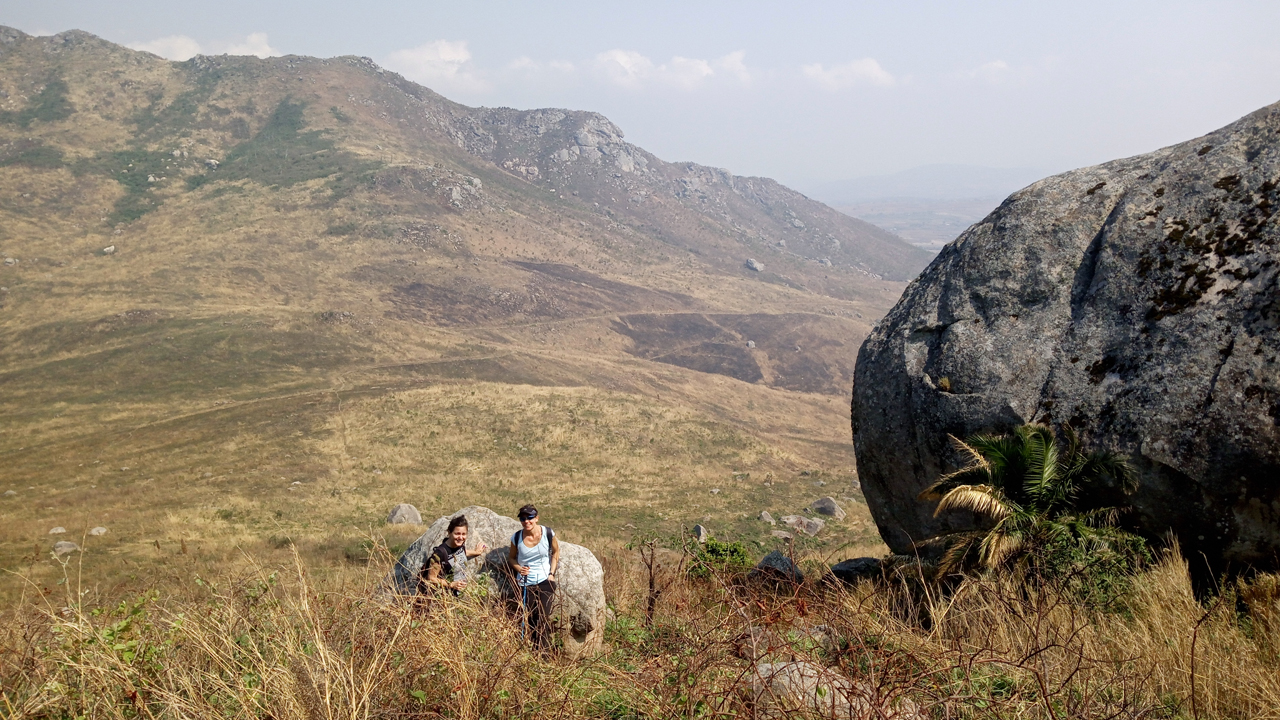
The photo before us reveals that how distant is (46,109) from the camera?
93.5 metres

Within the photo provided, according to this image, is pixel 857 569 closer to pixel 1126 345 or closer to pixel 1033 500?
pixel 1033 500

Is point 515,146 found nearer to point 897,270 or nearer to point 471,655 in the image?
point 897,270

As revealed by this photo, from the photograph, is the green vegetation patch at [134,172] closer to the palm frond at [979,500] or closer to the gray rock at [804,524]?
the gray rock at [804,524]

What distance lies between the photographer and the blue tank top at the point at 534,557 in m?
7.20

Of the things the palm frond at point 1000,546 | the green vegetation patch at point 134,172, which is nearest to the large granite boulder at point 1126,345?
the palm frond at point 1000,546

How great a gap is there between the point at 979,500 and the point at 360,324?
54122 mm

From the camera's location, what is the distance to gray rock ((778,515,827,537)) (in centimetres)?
2395

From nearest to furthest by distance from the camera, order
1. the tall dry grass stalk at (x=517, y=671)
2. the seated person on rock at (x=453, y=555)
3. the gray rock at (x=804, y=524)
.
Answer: the tall dry grass stalk at (x=517, y=671)
the seated person on rock at (x=453, y=555)
the gray rock at (x=804, y=524)

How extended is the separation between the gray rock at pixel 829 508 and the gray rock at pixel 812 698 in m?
23.6

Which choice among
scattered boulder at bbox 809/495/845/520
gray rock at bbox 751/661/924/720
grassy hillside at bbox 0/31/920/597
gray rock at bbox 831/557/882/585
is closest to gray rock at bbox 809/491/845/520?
scattered boulder at bbox 809/495/845/520

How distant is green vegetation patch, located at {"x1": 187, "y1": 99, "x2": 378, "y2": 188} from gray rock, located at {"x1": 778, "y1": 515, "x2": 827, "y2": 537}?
81.1 meters

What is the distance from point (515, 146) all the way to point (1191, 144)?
133430 millimetres

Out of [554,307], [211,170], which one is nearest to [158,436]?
[554,307]

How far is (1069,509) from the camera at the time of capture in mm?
7926
